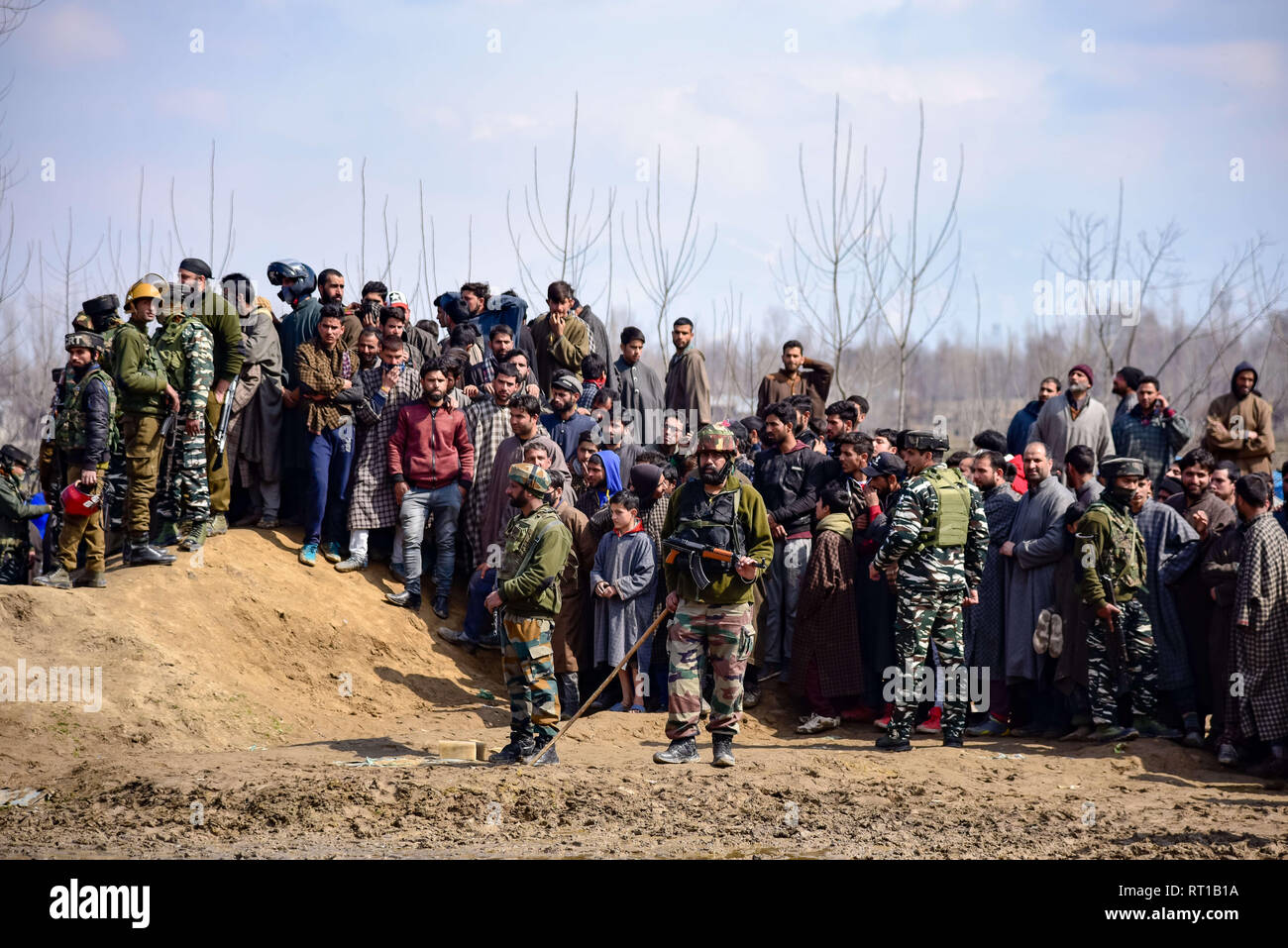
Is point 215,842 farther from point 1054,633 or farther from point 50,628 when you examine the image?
point 1054,633

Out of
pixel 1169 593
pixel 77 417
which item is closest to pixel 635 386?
pixel 77 417

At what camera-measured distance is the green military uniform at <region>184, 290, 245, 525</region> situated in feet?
36.0

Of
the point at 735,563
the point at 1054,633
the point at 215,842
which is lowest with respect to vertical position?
the point at 215,842

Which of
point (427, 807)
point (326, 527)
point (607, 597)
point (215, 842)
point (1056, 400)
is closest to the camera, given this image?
point (215, 842)

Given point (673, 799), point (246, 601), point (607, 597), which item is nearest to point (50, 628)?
point (246, 601)

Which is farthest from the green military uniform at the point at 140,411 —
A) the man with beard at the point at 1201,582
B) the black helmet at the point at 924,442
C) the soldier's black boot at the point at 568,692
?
the man with beard at the point at 1201,582

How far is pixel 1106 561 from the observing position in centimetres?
948

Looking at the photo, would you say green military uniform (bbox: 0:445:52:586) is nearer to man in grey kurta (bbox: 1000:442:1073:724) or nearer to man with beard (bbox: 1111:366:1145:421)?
man in grey kurta (bbox: 1000:442:1073:724)

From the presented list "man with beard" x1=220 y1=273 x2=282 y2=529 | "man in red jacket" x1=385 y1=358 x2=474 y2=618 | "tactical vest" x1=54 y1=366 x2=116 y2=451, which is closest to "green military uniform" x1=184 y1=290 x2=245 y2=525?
"man with beard" x1=220 y1=273 x2=282 y2=529

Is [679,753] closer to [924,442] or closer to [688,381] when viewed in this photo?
[924,442]

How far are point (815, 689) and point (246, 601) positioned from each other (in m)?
5.10

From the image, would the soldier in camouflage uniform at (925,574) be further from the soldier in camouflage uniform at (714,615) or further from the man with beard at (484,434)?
the man with beard at (484,434)

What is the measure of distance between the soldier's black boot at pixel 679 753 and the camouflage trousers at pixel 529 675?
0.80 meters

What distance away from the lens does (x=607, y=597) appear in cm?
1046
